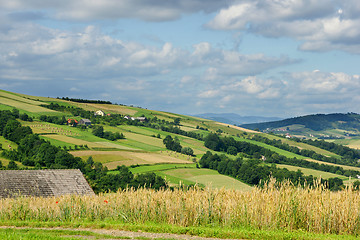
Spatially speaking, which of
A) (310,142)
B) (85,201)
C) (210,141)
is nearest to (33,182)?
(85,201)

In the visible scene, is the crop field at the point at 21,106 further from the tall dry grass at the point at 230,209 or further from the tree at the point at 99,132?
the tall dry grass at the point at 230,209

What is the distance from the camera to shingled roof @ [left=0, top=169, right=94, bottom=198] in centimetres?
3778

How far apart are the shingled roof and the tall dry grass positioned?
2375cm

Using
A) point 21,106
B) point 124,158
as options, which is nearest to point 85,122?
point 21,106

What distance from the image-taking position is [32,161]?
67562 mm

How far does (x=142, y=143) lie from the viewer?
96062 mm

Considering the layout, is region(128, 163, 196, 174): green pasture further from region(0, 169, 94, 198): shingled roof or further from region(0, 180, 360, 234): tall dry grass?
region(0, 180, 360, 234): tall dry grass

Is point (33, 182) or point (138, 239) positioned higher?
point (138, 239)

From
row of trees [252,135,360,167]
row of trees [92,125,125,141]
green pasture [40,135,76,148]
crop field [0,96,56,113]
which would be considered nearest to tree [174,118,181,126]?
row of trees [252,135,360,167]

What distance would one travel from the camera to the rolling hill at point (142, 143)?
241ft

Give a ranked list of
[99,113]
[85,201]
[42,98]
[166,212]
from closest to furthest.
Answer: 1. [166,212]
2. [85,201]
3. [99,113]
4. [42,98]

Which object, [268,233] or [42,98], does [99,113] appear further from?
[268,233]

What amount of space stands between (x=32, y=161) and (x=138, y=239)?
6184cm

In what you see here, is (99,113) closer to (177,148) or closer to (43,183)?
(177,148)
